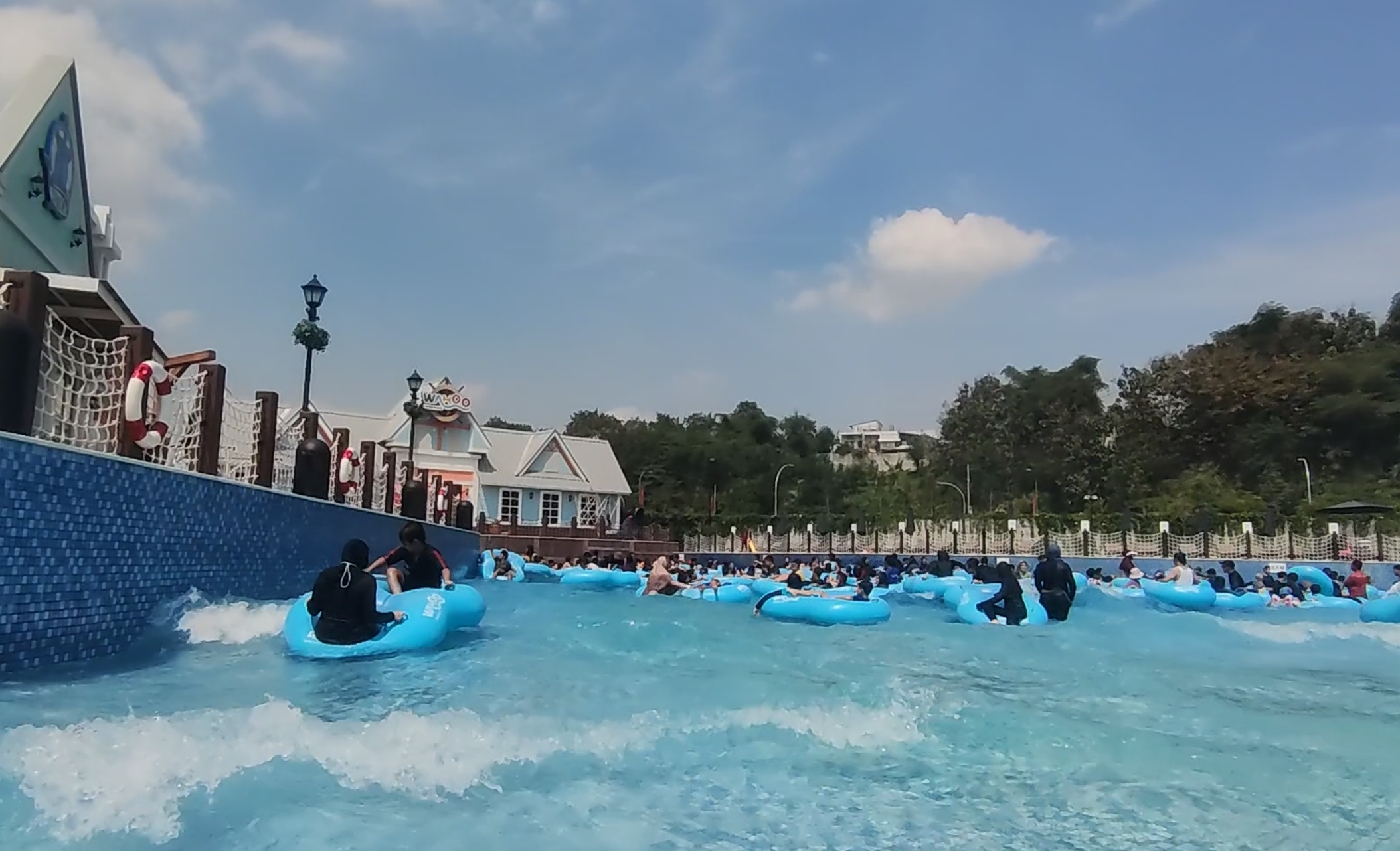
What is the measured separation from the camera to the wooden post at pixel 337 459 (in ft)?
46.1

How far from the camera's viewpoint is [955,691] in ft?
26.6

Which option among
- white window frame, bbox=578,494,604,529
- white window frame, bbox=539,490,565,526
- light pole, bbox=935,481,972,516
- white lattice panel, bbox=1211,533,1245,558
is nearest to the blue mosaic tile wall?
white lattice panel, bbox=1211,533,1245,558

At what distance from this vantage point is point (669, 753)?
18.8 ft

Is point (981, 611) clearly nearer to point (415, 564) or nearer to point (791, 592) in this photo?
point (791, 592)

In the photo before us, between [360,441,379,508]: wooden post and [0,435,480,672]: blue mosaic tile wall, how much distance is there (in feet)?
18.1

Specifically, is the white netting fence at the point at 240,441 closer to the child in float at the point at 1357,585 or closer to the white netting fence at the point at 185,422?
the white netting fence at the point at 185,422

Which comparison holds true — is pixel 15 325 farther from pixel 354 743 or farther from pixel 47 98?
pixel 47 98

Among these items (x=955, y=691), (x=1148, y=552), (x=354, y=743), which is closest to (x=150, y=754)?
(x=354, y=743)

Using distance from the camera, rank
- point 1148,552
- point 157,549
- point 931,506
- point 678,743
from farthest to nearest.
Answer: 1. point 931,506
2. point 1148,552
3. point 157,549
4. point 678,743

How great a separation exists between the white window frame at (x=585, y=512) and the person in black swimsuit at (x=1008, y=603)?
3011cm

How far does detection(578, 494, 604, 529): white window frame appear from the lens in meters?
43.4

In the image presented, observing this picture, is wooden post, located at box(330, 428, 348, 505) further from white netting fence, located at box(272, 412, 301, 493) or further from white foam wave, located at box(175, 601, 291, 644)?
white foam wave, located at box(175, 601, 291, 644)

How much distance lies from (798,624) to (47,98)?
465 inches

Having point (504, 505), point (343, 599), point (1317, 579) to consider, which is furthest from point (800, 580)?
point (504, 505)
